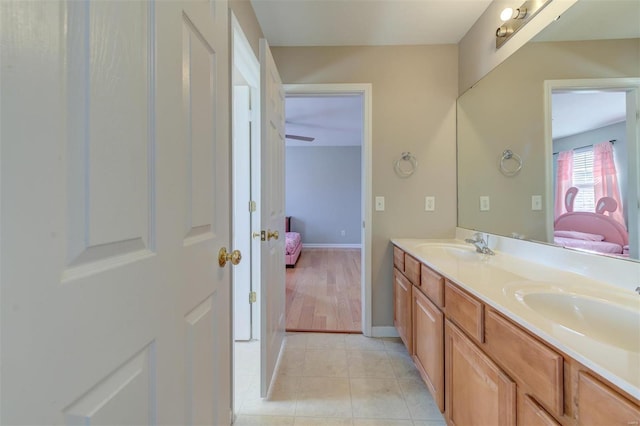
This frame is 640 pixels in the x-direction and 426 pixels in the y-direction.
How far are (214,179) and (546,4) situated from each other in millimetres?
1859

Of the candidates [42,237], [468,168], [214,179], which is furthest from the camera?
[468,168]

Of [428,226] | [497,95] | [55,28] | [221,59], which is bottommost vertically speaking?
[428,226]

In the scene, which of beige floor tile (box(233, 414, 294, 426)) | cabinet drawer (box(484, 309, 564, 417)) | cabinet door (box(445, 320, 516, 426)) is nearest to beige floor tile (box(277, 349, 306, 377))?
beige floor tile (box(233, 414, 294, 426))

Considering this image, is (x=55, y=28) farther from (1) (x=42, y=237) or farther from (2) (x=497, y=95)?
(2) (x=497, y=95)

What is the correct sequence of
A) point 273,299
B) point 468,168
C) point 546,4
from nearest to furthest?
point 546,4 < point 273,299 < point 468,168

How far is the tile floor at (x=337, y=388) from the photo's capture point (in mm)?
1442

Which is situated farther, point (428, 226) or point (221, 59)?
point (428, 226)

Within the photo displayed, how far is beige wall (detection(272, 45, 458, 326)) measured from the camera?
2232mm

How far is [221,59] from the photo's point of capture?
974mm

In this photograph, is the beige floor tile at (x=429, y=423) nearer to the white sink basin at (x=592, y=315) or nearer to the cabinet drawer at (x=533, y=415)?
the cabinet drawer at (x=533, y=415)

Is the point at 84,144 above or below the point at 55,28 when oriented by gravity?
below

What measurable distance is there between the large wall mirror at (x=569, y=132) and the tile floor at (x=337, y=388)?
114cm

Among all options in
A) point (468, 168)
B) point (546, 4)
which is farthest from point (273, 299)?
point (546, 4)

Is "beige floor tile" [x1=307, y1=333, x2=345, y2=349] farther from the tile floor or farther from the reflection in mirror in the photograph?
the reflection in mirror
